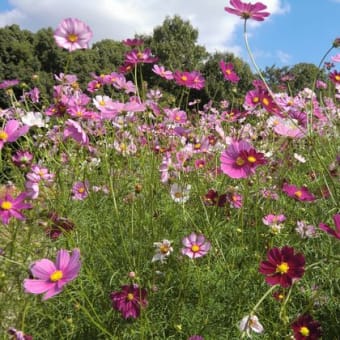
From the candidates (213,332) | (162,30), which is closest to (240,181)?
(213,332)

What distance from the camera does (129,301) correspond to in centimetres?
131

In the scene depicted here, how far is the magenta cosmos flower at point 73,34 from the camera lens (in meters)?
1.44

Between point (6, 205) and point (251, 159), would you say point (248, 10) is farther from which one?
point (6, 205)

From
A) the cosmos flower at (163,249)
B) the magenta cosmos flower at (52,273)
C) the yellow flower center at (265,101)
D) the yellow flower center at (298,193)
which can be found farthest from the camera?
the yellow flower center at (298,193)

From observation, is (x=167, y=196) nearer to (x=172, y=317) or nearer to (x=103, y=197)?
(x=103, y=197)

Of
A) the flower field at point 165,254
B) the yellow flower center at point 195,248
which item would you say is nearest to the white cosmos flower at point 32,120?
the flower field at point 165,254

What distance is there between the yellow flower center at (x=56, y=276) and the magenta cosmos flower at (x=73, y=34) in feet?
2.19

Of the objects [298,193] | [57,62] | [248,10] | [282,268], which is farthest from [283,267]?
[57,62]

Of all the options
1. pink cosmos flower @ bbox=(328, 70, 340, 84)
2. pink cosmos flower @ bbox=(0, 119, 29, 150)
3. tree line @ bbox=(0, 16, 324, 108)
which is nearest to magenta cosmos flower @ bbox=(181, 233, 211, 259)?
pink cosmos flower @ bbox=(0, 119, 29, 150)

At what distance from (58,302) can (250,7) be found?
109 centimetres

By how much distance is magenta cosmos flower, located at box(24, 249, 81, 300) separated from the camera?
106 cm

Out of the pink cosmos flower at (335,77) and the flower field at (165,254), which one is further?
the pink cosmos flower at (335,77)

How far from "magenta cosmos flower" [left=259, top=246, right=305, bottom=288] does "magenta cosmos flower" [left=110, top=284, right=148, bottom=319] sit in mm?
348

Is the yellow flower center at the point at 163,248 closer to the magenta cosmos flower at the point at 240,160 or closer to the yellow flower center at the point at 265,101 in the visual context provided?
the magenta cosmos flower at the point at 240,160
